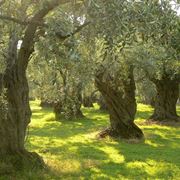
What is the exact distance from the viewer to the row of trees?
32.7 ft

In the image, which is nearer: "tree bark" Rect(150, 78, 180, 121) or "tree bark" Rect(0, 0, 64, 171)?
"tree bark" Rect(0, 0, 64, 171)

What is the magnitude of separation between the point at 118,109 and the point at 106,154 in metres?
6.15

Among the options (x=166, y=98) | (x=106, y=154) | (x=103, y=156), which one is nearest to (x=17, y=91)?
(x=103, y=156)

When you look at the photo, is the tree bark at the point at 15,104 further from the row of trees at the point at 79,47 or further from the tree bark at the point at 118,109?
the tree bark at the point at 118,109

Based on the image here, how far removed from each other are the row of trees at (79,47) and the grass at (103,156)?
5.24ft

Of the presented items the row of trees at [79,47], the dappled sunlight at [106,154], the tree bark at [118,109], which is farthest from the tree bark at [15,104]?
the tree bark at [118,109]

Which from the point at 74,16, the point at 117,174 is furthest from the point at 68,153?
the point at 74,16

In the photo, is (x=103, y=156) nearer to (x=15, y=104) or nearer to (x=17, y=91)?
(x=15, y=104)

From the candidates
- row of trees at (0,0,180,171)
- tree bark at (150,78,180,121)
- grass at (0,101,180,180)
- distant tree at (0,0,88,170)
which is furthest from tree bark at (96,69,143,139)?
tree bark at (150,78,180,121)

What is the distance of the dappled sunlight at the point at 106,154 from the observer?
1734 cm

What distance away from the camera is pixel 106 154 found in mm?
22234

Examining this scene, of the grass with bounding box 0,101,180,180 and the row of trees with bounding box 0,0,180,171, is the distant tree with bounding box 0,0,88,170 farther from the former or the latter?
the grass with bounding box 0,101,180,180

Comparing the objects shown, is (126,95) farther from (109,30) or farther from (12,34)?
(109,30)

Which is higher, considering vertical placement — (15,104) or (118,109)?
(15,104)
